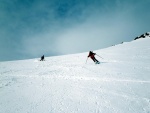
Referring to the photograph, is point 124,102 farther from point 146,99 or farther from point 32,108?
point 32,108

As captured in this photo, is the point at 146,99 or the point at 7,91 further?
the point at 7,91

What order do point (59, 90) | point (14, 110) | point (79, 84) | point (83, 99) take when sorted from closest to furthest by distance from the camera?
1. point (14, 110)
2. point (83, 99)
3. point (59, 90)
4. point (79, 84)

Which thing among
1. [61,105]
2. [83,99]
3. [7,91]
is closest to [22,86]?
[7,91]

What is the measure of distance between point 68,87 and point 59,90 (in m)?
0.62

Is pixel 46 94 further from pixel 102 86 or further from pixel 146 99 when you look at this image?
pixel 146 99

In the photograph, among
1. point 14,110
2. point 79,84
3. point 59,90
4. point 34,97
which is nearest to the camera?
point 14,110

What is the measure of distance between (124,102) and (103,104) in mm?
950

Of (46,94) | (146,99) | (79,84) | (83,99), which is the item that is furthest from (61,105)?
(146,99)

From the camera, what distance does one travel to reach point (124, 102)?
225 inches

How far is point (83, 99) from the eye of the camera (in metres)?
6.19

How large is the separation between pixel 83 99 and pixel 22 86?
459cm

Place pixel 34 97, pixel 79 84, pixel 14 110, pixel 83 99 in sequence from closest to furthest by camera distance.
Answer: pixel 14 110 < pixel 83 99 < pixel 34 97 < pixel 79 84

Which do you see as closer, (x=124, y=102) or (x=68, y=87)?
(x=124, y=102)

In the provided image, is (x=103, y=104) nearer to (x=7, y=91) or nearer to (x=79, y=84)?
(x=79, y=84)
